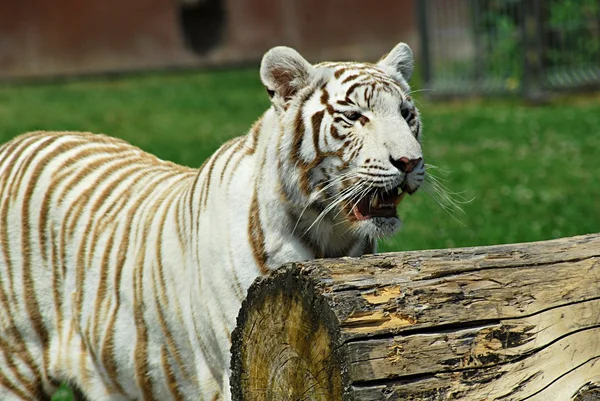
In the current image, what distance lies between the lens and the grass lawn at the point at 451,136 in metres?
8.43

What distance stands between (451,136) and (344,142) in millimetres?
9732

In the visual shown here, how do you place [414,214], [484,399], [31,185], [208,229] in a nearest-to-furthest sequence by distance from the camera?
1. [484,399]
2. [208,229]
3. [31,185]
4. [414,214]

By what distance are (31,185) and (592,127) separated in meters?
9.79

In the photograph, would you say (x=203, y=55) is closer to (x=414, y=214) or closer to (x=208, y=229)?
(x=414, y=214)

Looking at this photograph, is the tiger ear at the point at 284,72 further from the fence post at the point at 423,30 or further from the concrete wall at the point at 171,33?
the concrete wall at the point at 171,33

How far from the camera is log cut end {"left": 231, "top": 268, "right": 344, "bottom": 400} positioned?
2.86 m

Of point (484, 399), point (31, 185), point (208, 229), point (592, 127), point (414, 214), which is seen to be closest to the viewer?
point (484, 399)

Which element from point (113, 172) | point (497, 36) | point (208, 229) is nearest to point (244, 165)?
point (208, 229)

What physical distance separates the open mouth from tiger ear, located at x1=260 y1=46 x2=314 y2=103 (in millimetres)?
478

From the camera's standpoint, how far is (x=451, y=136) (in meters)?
13.2

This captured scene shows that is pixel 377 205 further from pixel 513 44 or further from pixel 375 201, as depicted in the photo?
pixel 513 44

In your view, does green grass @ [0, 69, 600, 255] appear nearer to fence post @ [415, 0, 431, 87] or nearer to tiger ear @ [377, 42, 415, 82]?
fence post @ [415, 0, 431, 87]

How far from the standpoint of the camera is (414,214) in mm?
8984

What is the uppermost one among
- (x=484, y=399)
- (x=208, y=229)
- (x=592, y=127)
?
(x=208, y=229)
